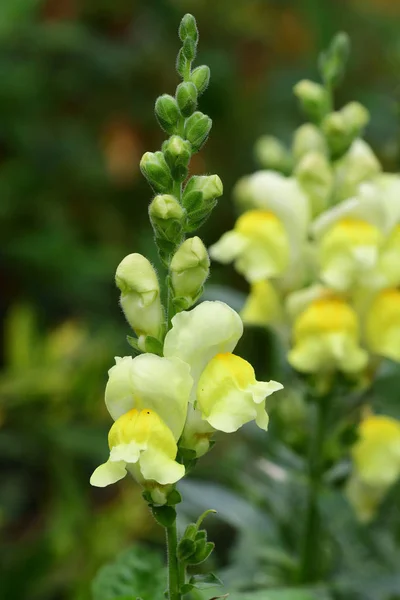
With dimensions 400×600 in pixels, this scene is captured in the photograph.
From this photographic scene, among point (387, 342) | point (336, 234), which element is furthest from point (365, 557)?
point (336, 234)

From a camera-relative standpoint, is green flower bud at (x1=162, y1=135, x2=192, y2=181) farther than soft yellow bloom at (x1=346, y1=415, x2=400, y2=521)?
No

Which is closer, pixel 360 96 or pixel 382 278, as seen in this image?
pixel 382 278

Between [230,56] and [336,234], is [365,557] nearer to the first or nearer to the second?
[336,234]

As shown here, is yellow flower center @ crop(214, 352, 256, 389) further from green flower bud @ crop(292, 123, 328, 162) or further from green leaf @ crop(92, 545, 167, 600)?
green flower bud @ crop(292, 123, 328, 162)

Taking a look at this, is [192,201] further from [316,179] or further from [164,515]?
[316,179]

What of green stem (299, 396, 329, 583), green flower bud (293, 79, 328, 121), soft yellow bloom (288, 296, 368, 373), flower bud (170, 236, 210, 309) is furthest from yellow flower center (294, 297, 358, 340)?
flower bud (170, 236, 210, 309)

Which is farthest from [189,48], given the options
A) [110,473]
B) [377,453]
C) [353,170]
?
[377,453]
